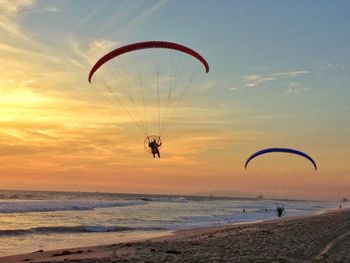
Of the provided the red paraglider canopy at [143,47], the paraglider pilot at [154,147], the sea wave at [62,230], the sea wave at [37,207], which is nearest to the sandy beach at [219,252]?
the paraglider pilot at [154,147]

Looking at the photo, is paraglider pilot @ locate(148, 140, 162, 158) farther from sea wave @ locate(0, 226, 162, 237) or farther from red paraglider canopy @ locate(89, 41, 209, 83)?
sea wave @ locate(0, 226, 162, 237)

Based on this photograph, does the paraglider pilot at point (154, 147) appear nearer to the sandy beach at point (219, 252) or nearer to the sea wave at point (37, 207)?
the sandy beach at point (219, 252)

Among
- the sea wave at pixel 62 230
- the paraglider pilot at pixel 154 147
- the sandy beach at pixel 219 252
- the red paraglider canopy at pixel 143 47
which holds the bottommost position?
the sandy beach at pixel 219 252

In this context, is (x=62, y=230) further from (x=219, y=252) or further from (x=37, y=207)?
(x=37, y=207)

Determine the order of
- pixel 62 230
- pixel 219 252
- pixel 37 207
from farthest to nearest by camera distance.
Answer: pixel 37 207 < pixel 62 230 < pixel 219 252

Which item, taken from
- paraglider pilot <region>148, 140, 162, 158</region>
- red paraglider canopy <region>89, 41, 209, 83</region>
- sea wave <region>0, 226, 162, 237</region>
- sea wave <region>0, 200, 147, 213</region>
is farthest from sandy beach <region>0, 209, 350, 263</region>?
sea wave <region>0, 200, 147, 213</region>

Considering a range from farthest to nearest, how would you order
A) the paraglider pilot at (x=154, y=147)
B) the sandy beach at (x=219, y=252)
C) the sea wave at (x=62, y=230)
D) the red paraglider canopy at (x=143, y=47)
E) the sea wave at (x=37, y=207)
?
1. the sea wave at (x=37, y=207)
2. the sea wave at (x=62, y=230)
3. the paraglider pilot at (x=154, y=147)
4. the red paraglider canopy at (x=143, y=47)
5. the sandy beach at (x=219, y=252)

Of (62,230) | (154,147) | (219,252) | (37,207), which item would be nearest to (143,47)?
(154,147)

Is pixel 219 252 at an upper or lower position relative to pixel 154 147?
lower

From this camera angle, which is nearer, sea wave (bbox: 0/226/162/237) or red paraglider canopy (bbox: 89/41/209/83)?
red paraglider canopy (bbox: 89/41/209/83)

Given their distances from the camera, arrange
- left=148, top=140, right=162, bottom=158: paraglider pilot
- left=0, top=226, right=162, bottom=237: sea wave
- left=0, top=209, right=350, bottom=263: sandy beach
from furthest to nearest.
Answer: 1. left=0, top=226, right=162, bottom=237: sea wave
2. left=148, top=140, right=162, bottom=158: paraglider pilot
3. left=0, top=209, right=350, bottom=263: sandy beach

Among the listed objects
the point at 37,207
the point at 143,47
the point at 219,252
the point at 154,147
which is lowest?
the point at 219,252

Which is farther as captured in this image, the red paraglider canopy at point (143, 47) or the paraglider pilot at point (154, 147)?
the paraglider pilot at point (154, 147)

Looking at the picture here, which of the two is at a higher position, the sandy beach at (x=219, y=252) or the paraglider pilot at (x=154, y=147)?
the paraglider pilot at (x=154, y=147)
